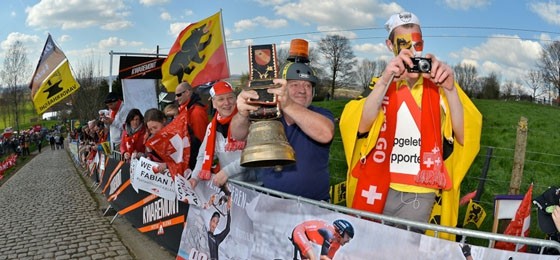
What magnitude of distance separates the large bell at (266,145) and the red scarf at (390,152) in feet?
2.25

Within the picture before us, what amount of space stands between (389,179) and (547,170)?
6.90 m

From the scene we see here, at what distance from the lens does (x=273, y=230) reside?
3.17 meters

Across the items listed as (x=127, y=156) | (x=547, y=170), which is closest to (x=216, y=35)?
(x=127, y=156)

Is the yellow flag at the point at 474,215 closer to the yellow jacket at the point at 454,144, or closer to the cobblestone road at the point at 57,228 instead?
the yellow jacket at the point at 454,144

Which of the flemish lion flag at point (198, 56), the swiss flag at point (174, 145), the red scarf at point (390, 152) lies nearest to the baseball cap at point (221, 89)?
the swiss flag at point (174, 145)

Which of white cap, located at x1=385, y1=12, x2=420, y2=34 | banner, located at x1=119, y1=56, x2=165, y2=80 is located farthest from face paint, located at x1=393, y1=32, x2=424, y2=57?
banner, located at x1=119, y1=56, x2=165, y2=80

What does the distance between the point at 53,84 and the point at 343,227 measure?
37.8ft

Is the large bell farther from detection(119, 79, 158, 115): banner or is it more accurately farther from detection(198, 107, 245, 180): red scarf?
detection(119, 79, 158, 115): banner

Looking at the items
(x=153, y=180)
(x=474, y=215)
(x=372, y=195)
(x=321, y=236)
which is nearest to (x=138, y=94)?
(x=153, y=180)

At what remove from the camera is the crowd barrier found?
6.86ft

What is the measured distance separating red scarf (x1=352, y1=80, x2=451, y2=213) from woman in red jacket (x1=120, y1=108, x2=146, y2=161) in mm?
5828

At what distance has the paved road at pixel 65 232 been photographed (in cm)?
646

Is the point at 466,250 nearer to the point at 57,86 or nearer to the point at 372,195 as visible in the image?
the point at 372,195

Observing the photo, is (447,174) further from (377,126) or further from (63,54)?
(63,54)
